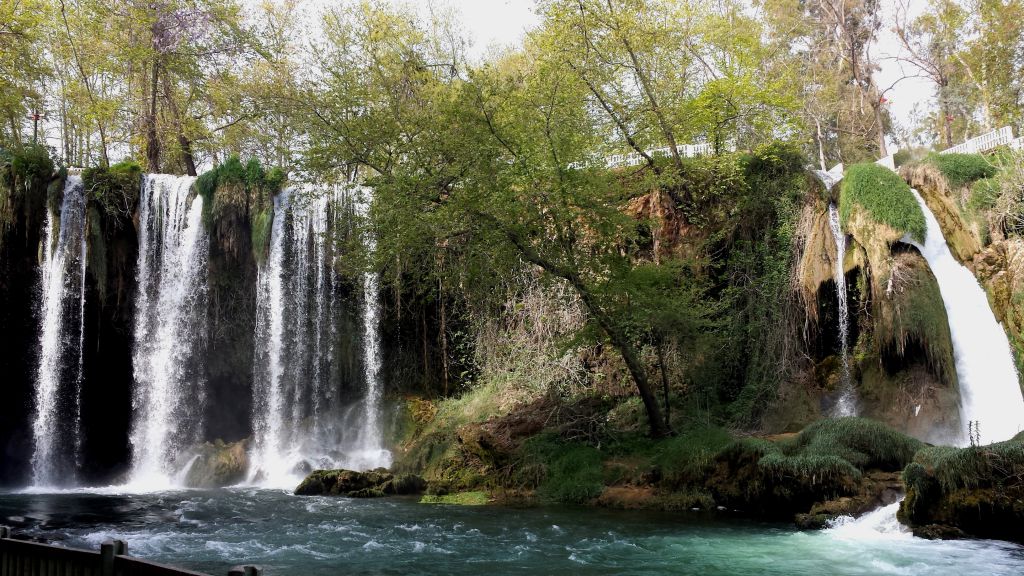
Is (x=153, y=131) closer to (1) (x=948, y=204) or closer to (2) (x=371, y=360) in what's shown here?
(2) (x=371, y=360)

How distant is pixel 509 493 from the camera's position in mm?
14789

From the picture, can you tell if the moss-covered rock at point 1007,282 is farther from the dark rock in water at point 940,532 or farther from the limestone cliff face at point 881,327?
the dark rock in water at point 940,532

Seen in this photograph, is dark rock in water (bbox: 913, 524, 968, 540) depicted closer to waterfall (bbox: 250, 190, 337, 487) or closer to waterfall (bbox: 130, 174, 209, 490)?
waterfall (bbox: 250, 190, 337, 487)

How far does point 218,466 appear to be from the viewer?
1866 centimetres

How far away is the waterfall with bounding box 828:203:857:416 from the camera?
51.4 ft

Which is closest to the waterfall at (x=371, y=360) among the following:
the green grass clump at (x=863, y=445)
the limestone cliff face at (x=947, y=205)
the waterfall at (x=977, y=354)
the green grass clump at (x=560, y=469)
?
the green grass clump at (x=560, y=469)

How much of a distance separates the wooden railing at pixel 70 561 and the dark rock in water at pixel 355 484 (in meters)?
10.3

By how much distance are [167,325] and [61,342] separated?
8.20 feet

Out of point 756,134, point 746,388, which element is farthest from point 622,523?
point 756,134

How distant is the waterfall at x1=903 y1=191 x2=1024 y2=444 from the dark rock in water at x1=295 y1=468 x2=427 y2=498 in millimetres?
10586

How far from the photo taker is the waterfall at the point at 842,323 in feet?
51.4

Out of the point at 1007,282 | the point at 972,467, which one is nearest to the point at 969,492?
the point at 972,467

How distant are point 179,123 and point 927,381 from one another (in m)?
24.0

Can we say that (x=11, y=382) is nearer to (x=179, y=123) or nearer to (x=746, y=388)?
(x=179, y=123)
